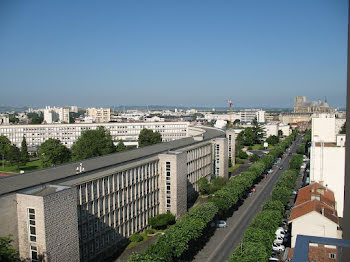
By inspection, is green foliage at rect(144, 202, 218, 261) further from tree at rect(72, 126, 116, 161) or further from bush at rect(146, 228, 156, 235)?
tree at rect(72, 126, 116, 161)

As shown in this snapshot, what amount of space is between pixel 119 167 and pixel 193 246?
846 cm

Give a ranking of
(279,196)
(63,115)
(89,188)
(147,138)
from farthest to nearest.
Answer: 1. (63,115)
2. (147,138)
3. (279,196)
4. (89,188)

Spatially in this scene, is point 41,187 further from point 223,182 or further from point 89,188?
point 223,182

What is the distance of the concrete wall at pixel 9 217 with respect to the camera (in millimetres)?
17234

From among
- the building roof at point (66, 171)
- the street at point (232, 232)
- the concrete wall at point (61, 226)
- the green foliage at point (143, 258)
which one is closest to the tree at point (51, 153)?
the building roof at point (66, 171)

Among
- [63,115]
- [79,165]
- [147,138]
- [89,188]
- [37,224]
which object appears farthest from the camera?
[63,115]

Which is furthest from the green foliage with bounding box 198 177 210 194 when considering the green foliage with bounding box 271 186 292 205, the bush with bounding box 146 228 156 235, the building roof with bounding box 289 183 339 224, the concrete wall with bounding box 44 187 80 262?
the concrete wall with bounding box 44 187 80 262

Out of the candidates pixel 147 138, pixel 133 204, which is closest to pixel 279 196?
pixel 133 204

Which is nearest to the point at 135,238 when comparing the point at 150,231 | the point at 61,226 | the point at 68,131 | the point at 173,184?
the point at 150,231

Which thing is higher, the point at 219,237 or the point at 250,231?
the point at 250,231

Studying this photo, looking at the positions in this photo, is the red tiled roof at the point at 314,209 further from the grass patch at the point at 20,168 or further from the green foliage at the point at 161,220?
the grass patch at the point at 20,168

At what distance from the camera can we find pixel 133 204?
27.3 m

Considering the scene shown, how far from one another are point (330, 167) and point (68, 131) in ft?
205

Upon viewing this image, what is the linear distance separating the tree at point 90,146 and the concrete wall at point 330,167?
30.7 m
